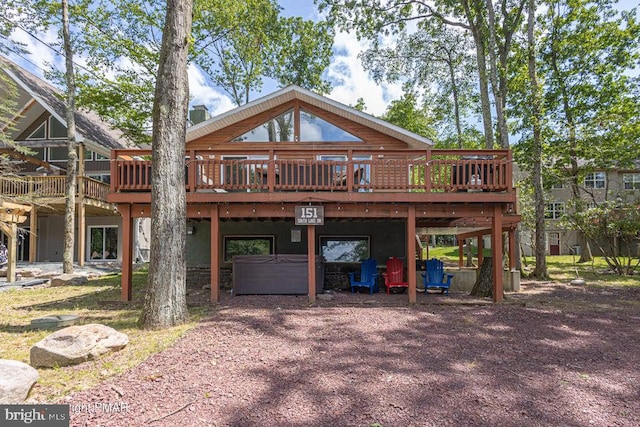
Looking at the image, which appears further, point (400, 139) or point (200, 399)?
point (400, 139)

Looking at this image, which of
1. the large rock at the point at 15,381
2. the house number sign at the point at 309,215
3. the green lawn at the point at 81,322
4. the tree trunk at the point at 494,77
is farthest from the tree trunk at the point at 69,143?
the tree trunk at the point at 494,77

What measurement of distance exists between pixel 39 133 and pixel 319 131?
1415 centimetres

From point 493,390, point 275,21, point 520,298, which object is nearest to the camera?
point 493,390

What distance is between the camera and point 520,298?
28.3 feet

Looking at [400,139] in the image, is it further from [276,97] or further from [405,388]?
[405,388]

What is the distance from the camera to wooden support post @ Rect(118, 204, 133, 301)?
7809 millimetres

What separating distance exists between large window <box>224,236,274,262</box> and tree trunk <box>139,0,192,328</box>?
200 inches

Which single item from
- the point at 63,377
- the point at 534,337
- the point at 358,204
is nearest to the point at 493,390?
the point at 534,337

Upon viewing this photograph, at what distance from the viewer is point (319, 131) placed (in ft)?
36.6

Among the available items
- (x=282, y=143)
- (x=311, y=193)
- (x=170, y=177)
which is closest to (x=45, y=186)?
(x=282, y=143)

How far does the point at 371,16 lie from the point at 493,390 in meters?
16.9

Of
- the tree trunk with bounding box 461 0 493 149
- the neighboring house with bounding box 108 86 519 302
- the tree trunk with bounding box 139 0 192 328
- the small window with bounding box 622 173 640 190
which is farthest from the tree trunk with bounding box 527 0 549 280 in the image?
the small window with bounding box 622 173 640 190

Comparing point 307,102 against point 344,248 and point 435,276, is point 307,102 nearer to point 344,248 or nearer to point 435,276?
point 344,248

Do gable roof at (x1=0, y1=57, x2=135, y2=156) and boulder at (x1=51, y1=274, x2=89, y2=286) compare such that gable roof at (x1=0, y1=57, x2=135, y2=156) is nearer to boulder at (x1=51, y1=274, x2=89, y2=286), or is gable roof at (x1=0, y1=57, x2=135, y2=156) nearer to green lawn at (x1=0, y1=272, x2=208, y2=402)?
boulder at (x1=51, y1=274, x2=89, y2=286)
